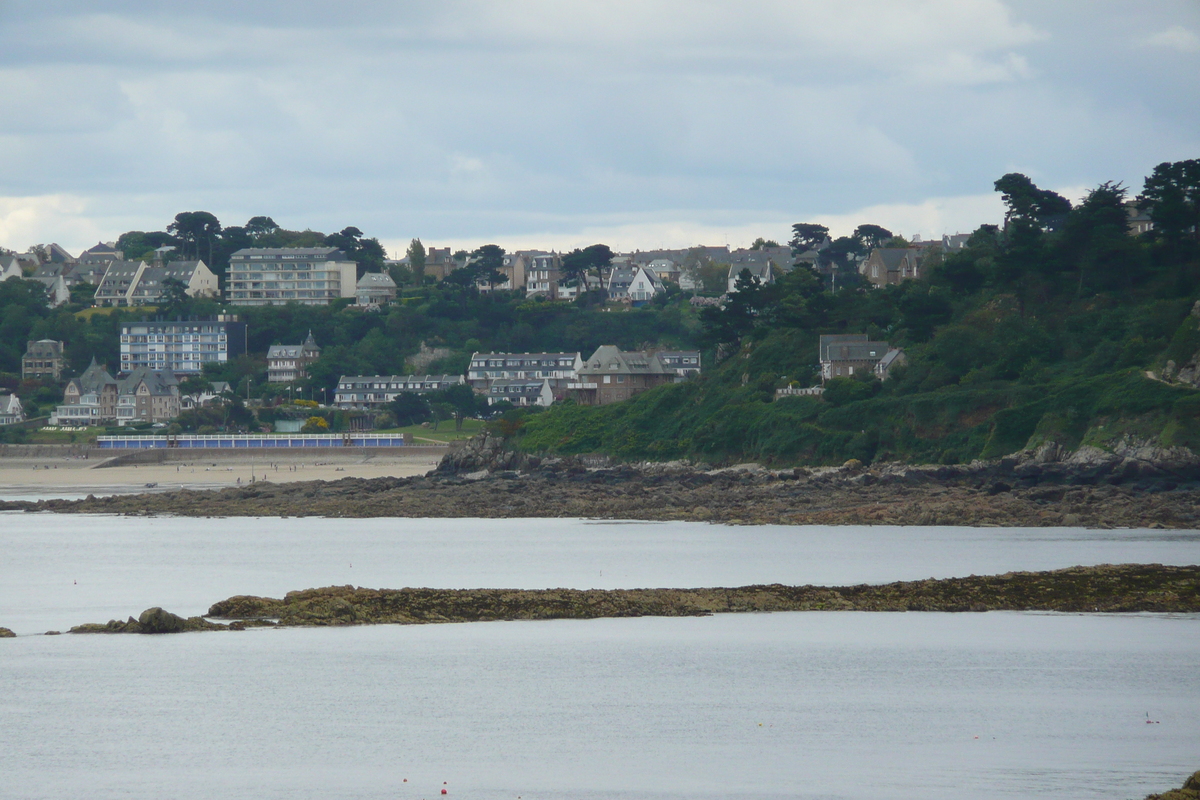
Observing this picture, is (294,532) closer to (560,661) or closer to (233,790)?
(560,661)

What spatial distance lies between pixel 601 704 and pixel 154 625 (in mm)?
8818

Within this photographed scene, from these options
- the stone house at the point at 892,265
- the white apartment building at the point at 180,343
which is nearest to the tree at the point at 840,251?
the stone house at the point at 892,265

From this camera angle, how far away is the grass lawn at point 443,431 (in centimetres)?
9288

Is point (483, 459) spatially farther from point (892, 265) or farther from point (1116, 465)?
point (892, 265)

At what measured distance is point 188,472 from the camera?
254 feet

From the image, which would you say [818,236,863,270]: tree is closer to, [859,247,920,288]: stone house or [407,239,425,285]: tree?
[859,247,920,288]: stone house

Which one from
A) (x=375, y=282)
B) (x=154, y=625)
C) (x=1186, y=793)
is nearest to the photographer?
(x=1186, y=793)

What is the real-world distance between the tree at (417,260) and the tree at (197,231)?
21752 mm

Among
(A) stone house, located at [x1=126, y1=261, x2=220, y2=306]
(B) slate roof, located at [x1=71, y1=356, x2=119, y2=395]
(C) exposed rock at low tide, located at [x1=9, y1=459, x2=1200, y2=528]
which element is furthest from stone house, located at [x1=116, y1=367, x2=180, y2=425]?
(C) exposed rock at low tide, located at [x1=9, y1=459, x2=1200, y2=528]

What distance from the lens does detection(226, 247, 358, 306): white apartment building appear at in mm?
137375

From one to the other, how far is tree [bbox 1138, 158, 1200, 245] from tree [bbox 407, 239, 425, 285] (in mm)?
88821

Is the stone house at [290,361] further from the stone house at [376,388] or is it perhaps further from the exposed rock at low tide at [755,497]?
the exposed rock at low tide at [755,497]

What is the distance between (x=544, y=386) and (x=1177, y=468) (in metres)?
67.5

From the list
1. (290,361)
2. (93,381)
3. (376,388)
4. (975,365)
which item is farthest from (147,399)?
(975,365)
